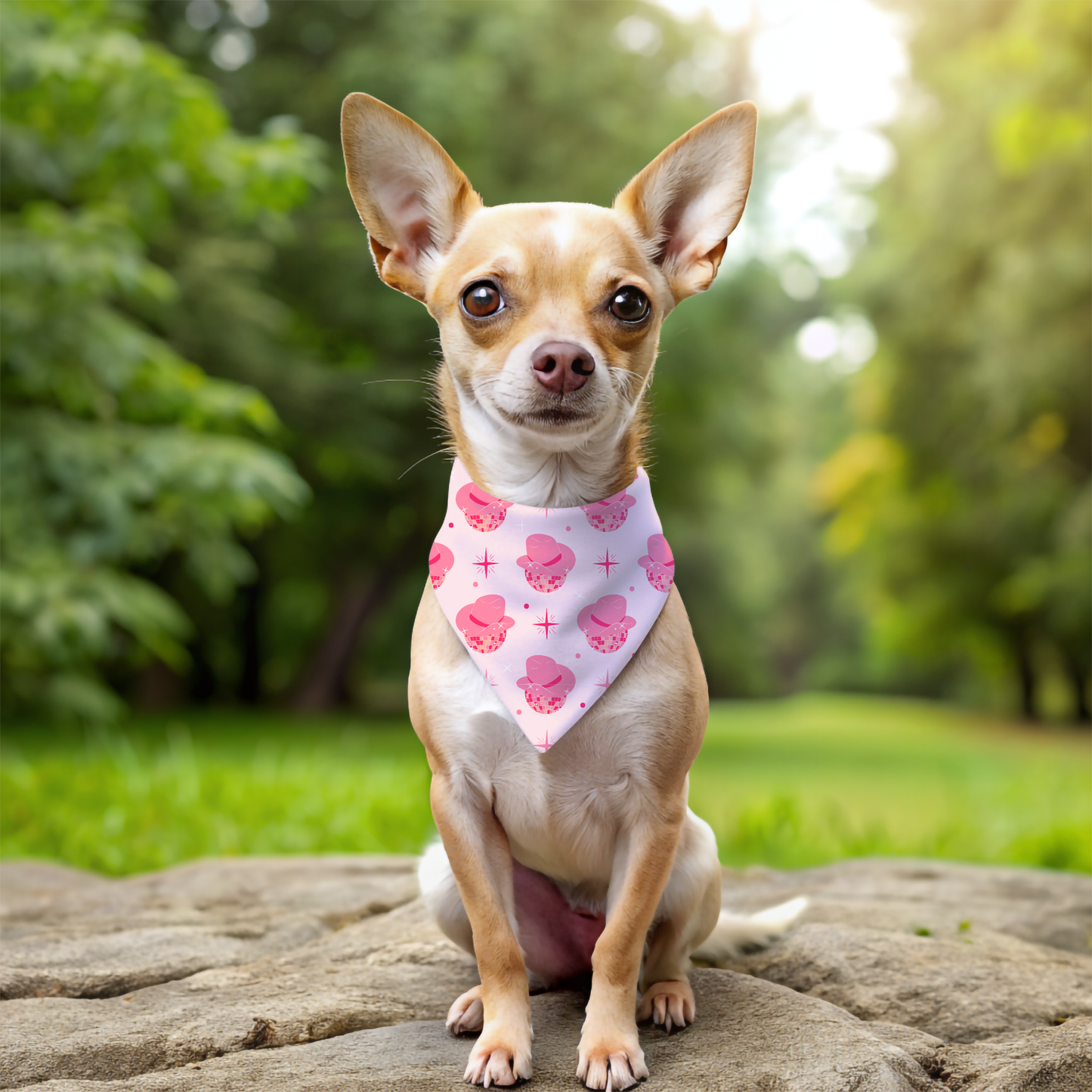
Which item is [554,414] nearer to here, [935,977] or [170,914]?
[935,977]

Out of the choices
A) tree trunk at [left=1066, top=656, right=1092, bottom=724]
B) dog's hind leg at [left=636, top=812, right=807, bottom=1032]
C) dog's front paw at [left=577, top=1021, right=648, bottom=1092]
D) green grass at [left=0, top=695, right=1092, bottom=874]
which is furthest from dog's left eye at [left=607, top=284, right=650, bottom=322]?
tree trunk at [left=1066, top=656, right=1092, bottom=724]

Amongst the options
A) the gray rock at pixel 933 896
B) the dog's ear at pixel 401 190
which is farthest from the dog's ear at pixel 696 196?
the gray rock at pixel 933 896

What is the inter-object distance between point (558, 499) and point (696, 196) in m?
0.79

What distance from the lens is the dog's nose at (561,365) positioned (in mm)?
2078

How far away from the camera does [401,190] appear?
8.21ft

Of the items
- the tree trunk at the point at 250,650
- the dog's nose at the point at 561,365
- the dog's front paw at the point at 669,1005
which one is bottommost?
the tree trunk at the point at 250,650

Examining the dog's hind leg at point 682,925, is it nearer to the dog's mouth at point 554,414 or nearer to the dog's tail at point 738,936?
the dog's tail at point 738,936

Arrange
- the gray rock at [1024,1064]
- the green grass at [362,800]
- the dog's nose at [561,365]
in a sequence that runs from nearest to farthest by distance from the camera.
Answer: the dog's nose at [561,365], the gray rock at [1024,1064], the green grass at [362,800]

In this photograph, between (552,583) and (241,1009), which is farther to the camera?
(241,1009)

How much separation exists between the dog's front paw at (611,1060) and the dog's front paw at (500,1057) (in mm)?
114

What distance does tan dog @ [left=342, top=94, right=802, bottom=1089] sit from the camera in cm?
220

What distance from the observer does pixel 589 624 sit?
2.33 metres

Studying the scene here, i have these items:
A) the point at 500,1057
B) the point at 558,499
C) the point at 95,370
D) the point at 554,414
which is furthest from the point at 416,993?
the point at 95,370

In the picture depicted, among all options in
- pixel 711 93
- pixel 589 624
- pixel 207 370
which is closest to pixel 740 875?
pixel 589 624
